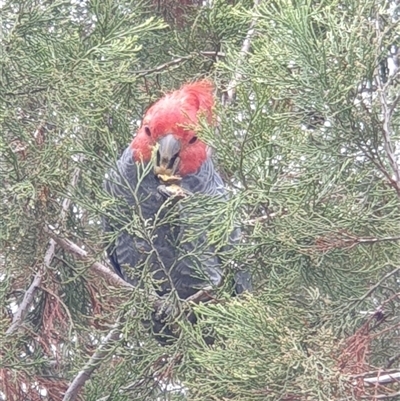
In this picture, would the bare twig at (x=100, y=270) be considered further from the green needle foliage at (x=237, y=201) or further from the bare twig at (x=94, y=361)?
the bare twig at (x=94, y=361)

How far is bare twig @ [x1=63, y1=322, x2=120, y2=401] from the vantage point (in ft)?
8.87

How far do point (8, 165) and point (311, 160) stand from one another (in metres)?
1.04

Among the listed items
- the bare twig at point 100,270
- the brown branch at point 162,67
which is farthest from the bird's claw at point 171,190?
the brown branch at point 162,67

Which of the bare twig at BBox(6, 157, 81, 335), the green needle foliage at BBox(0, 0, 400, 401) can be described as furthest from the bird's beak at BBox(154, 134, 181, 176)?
the bare twig at BBox(6, 157, 81, 335)

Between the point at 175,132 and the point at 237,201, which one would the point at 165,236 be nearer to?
the point at 175,132

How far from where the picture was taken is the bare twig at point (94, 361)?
2.71 meters

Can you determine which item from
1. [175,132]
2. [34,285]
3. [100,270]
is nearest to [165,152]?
[175,132]

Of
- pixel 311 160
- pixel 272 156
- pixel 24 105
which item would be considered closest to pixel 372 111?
pixel 311 160

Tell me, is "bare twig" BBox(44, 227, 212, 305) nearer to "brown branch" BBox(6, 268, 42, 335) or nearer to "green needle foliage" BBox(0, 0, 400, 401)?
"green needle foliage" BBox(0, 0, 400, 401)

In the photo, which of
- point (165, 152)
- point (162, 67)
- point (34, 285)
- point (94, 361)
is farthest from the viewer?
point (162, 67)

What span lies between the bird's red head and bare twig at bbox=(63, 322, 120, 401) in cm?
62

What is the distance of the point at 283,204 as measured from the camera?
2301 millimetres

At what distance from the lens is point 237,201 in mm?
2260

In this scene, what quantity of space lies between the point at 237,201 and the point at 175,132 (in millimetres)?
785
